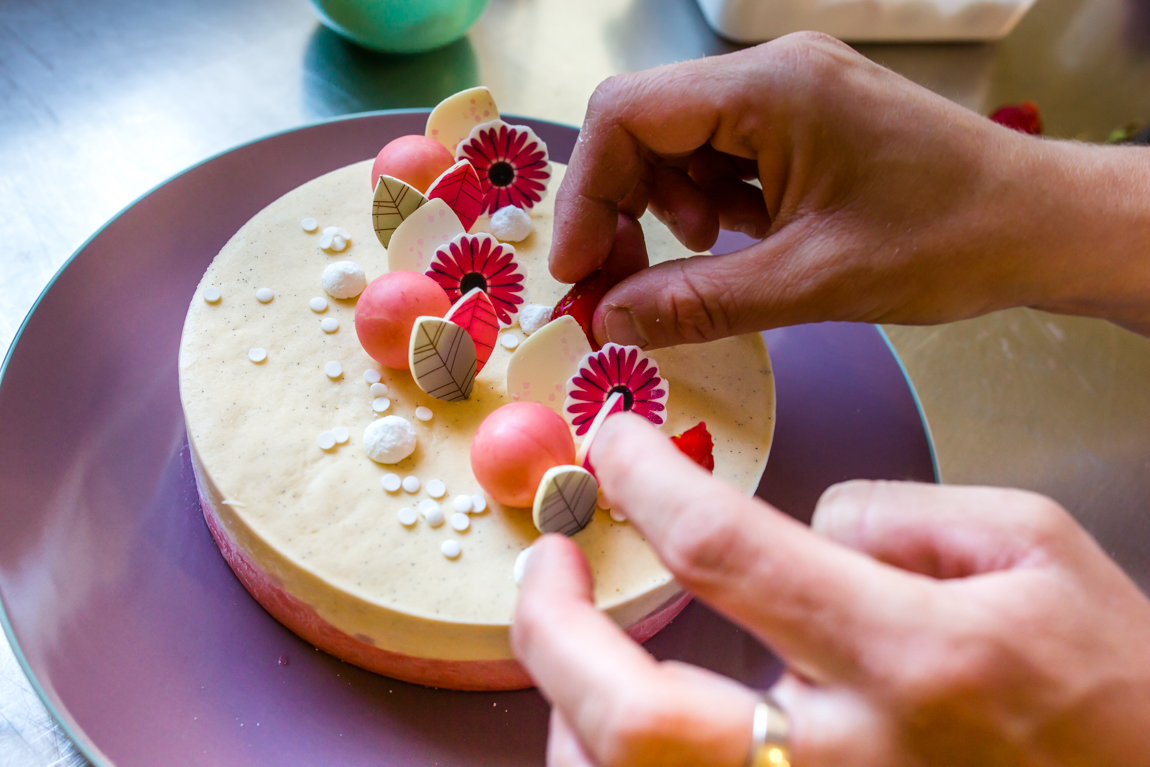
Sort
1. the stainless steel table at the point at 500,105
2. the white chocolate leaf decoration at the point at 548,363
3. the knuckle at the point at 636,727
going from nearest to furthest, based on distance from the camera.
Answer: the knuckle at the point at 636,727 → the white chocolate leaf decoration at the point at 548,363 → the stainless steel table at the point at 500,105

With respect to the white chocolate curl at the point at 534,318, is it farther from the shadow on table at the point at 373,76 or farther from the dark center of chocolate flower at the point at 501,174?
the shadow on table at the point at 373,76

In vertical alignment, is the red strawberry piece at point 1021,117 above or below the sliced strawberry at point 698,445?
above

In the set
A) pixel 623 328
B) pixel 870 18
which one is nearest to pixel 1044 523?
pixel 623 328

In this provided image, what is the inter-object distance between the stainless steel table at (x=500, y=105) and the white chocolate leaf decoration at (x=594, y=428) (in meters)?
0.65

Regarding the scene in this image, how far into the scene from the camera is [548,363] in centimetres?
81

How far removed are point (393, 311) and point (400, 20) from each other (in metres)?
0.75

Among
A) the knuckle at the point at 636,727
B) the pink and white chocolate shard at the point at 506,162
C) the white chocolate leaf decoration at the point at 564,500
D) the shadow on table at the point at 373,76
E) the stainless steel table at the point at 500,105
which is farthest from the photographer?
the shadow on table at the point at 373,76

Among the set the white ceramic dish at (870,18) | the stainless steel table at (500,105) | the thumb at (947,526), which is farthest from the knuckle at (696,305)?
the white ceramic dish at (870,18)

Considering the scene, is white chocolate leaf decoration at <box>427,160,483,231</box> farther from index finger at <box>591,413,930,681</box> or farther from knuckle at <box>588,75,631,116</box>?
index finger at <box>591,413,930,681</box>

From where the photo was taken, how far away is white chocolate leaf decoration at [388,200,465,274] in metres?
0.88

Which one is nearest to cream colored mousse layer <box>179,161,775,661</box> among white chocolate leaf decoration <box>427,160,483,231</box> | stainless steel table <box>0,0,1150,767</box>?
white chocolate leaf decoration <box>427,160,483,231</box>

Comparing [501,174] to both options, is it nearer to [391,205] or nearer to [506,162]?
[506,162]

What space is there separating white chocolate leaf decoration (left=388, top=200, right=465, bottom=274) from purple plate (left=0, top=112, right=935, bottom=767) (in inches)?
13.1

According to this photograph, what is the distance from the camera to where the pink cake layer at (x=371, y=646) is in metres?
0.75
